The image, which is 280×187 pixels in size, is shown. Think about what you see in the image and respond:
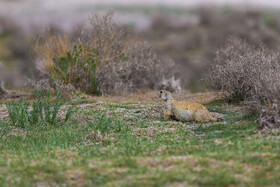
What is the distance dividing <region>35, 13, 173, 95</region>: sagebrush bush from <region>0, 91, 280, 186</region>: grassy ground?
6492 mm

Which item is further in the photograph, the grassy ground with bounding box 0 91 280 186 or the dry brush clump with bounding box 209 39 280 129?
the dry brush clump with bounding box 209 39 280 129

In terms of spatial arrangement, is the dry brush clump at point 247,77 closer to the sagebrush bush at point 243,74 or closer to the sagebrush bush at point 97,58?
the sagebrush bush at point 243,74

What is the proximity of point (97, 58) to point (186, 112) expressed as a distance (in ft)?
24.0

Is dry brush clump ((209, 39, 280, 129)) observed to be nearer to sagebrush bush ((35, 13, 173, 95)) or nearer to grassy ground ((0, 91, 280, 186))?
grassy ground ((0, 91, 280, 186))

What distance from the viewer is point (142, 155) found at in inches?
269

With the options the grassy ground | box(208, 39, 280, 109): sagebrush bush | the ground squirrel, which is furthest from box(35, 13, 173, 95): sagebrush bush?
the grassy ground

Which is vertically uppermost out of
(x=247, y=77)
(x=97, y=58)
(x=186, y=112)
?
(x=97, y=58)

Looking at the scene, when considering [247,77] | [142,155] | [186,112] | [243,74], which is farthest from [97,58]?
[142,155]

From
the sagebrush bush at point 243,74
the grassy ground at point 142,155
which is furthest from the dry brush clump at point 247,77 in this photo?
the grassy ground at point 142,155

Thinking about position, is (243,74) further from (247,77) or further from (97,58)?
(97,58)

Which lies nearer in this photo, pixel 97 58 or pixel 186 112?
pixel 186 112

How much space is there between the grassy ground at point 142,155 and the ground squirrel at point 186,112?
26 cm

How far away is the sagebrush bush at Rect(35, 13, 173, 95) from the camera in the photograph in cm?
1608

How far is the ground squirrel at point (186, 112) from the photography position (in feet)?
31.8
